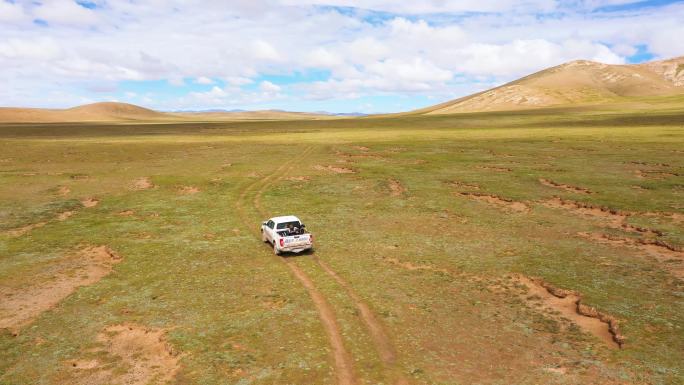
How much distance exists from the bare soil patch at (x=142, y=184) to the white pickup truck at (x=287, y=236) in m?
24.6

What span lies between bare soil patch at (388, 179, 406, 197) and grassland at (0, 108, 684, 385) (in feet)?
1.34

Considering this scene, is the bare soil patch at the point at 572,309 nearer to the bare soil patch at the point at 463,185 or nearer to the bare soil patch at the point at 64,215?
the bare soil patch at the point at 463,185

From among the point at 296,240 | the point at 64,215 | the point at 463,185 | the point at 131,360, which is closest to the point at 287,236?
the point at 296,240

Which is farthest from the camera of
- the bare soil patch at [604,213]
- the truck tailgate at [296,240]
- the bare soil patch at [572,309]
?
the bare soil patch at [604,213]

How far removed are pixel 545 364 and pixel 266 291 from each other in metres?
12.6

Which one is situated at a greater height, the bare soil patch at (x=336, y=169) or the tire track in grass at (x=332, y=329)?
the bare soil patch at (x=336, y=169)

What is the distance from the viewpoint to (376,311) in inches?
758

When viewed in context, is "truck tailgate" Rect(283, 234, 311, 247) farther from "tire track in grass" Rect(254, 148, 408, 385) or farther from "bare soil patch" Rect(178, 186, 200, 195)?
"bare soil patch" Rect(178, 186, 200, 195)

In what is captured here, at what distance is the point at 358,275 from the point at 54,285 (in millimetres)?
15735

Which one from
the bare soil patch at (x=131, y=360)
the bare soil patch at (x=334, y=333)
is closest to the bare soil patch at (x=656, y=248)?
the bare soil patch at (x=334, y=333)

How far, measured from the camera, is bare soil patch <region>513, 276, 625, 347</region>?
1709cm

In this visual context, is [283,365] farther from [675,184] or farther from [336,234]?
[675,184]

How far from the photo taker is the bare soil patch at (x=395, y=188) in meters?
43.3

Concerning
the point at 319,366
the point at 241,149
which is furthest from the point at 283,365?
the point at 241,149
